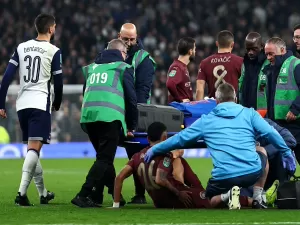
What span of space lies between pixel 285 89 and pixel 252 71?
0.66 meters

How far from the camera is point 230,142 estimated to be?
9.47 m

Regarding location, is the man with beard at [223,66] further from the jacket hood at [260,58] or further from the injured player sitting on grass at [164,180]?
the injured player sitting on grass at [164,180]

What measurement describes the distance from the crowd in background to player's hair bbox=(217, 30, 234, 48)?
14.0m

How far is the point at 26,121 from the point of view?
10664 mm

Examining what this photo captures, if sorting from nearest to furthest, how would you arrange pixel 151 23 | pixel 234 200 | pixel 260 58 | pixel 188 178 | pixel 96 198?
pixel 234 200 < pixel 188 178 < pixel 96 198 < pixel 260 58 < pixel 151 23

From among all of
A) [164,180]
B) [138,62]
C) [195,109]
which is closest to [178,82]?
[138,62]

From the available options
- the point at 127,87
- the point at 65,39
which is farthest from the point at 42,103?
the point at 65,39

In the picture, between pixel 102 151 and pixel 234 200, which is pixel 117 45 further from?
pixel 234 200

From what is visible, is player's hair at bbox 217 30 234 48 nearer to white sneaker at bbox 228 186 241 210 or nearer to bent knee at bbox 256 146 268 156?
bent knee at bbox 256 146 268 156

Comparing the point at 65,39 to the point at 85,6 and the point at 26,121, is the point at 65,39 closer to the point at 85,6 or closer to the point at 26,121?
the point at 85,6

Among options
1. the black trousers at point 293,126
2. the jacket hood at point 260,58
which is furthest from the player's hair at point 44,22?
the black trousers at point 293,126

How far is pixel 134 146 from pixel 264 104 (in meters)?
1.68

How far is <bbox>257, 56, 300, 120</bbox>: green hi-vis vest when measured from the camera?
11.1 metres

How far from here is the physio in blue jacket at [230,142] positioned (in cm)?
944
